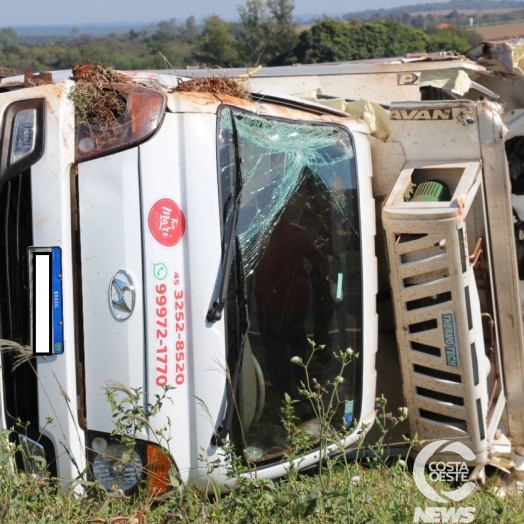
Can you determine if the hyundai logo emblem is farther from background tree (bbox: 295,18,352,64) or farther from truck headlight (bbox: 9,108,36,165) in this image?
background tree (bbox: 295,18,352,64)

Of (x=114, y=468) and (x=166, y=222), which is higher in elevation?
(x=166, y=222)

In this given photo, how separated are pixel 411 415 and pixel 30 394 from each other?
1.67 meters

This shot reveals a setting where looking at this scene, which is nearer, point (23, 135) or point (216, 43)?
point (23, 135)

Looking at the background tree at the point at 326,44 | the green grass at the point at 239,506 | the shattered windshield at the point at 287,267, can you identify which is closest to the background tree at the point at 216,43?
the background tree at the point at 326,44

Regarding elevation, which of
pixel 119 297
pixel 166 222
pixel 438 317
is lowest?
pixel 438 317

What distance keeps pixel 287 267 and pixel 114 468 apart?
1.03 meters

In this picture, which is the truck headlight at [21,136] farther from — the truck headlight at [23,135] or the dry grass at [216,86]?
the dry grass at [216,86]

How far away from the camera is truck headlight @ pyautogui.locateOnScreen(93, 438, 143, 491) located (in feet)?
10.5

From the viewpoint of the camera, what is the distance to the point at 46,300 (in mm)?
3143

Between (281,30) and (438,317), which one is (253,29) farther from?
(438,317)

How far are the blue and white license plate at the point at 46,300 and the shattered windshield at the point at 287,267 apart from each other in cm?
61

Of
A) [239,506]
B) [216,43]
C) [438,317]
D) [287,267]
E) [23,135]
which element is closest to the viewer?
[239,506]

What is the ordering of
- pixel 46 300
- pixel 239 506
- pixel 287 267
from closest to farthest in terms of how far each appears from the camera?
pixel 239 506 → pixel 46 300 → pixel 287 267

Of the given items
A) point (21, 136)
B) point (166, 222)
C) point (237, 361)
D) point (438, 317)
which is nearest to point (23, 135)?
point (21, 136)
